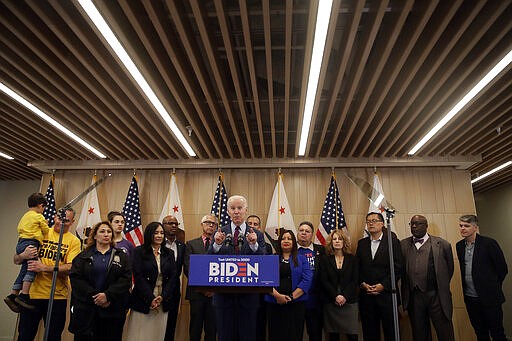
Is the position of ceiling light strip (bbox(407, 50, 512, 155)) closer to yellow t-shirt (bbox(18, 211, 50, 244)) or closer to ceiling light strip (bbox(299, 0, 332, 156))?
ceiling light strip (bbox(299, 0, 332, 156))

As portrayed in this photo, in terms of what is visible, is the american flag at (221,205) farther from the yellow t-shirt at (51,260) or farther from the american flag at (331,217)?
the yellow t-shirt at (51,260)

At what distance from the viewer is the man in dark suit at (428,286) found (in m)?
4.63

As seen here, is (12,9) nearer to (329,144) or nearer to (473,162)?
(329,144)

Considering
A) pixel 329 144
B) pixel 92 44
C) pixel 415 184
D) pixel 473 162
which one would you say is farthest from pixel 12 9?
pixel 473 162

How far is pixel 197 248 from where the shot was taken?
15.4 feet

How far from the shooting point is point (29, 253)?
4.09 m

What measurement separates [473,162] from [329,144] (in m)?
2.44

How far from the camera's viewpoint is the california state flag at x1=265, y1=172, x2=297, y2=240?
6.13 metres

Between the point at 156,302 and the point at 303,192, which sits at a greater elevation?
the point at 303,192

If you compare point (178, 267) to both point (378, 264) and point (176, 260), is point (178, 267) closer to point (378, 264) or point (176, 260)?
point (176, 260)

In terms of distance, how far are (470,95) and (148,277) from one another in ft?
12.6

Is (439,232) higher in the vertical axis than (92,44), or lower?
lower

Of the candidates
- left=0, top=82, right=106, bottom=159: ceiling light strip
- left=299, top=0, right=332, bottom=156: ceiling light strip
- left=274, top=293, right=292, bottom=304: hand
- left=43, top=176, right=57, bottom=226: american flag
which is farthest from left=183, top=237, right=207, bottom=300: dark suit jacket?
left=43, top=176, right=57, bottom=226: american flag

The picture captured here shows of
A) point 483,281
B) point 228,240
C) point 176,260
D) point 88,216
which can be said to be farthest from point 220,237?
point 88,216
